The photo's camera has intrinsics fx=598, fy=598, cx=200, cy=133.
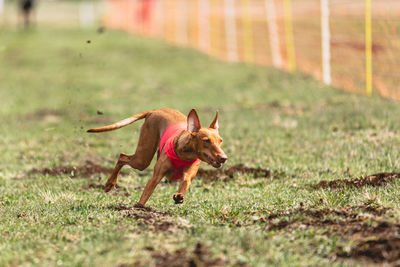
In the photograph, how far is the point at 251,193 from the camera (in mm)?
6695

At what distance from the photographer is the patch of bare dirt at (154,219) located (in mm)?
4738

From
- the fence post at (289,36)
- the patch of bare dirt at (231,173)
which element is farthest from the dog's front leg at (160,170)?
the fence post at (289,36)

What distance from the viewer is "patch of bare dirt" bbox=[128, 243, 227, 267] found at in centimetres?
393

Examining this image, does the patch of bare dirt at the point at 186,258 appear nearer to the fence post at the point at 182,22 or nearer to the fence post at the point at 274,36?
the fence post at the point at 274,36

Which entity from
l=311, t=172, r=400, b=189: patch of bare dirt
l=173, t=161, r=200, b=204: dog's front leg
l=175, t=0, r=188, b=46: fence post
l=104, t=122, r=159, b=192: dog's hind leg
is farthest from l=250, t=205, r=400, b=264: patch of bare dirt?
l=175, t=0, r=188, b=46: fence post

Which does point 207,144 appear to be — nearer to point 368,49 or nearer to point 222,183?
point 222,183

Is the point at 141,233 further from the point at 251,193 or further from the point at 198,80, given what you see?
the point at 198,80

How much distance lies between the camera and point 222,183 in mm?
7414

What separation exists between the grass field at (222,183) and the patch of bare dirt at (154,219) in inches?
0.4

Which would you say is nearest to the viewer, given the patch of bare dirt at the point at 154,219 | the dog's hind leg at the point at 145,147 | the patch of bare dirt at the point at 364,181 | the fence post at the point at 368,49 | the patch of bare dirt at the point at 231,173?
the patch of bare dirt at the point at 154,219

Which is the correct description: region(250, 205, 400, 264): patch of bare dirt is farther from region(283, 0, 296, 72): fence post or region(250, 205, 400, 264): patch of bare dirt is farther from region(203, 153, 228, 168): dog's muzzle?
region(283, 0, 296, 72): fence post

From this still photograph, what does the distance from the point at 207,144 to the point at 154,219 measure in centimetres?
78

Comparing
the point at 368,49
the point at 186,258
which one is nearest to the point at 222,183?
the point at 186,258

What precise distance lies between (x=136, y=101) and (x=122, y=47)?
12.7 meters
